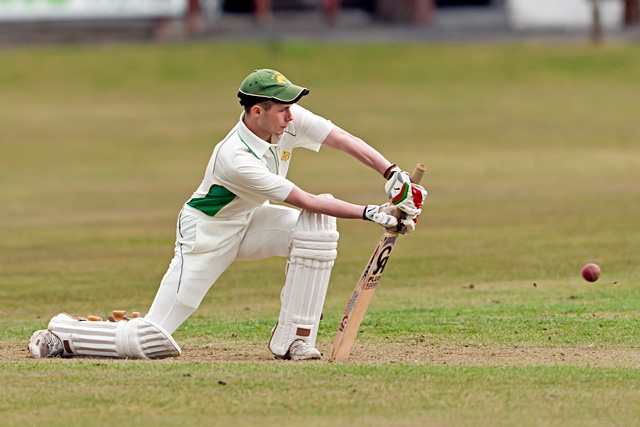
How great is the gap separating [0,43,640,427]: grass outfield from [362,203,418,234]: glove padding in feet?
2.33

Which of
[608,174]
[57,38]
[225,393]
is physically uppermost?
[225,393]

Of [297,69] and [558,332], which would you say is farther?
[297,69]

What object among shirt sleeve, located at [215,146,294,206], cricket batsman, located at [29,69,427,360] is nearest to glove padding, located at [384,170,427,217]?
cricket batsman, located at [29,69,427,360]

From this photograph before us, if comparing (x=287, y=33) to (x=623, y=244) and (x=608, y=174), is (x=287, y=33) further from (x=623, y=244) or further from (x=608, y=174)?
(x=623, y=244)

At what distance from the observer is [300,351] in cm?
656

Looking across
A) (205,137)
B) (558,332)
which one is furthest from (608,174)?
(558,332)

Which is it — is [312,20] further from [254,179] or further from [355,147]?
[254,179]

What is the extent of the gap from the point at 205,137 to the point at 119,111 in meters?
4.38

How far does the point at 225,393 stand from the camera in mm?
5570

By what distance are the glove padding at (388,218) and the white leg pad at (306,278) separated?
0.88ft

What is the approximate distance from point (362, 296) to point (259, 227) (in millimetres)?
708

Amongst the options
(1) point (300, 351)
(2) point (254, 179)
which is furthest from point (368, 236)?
(2) point (254, 179)

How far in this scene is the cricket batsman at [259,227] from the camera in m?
6.43

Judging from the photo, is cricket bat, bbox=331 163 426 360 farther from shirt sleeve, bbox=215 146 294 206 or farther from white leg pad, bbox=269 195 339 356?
shirt sleeve, bbox=215 146 294 206
